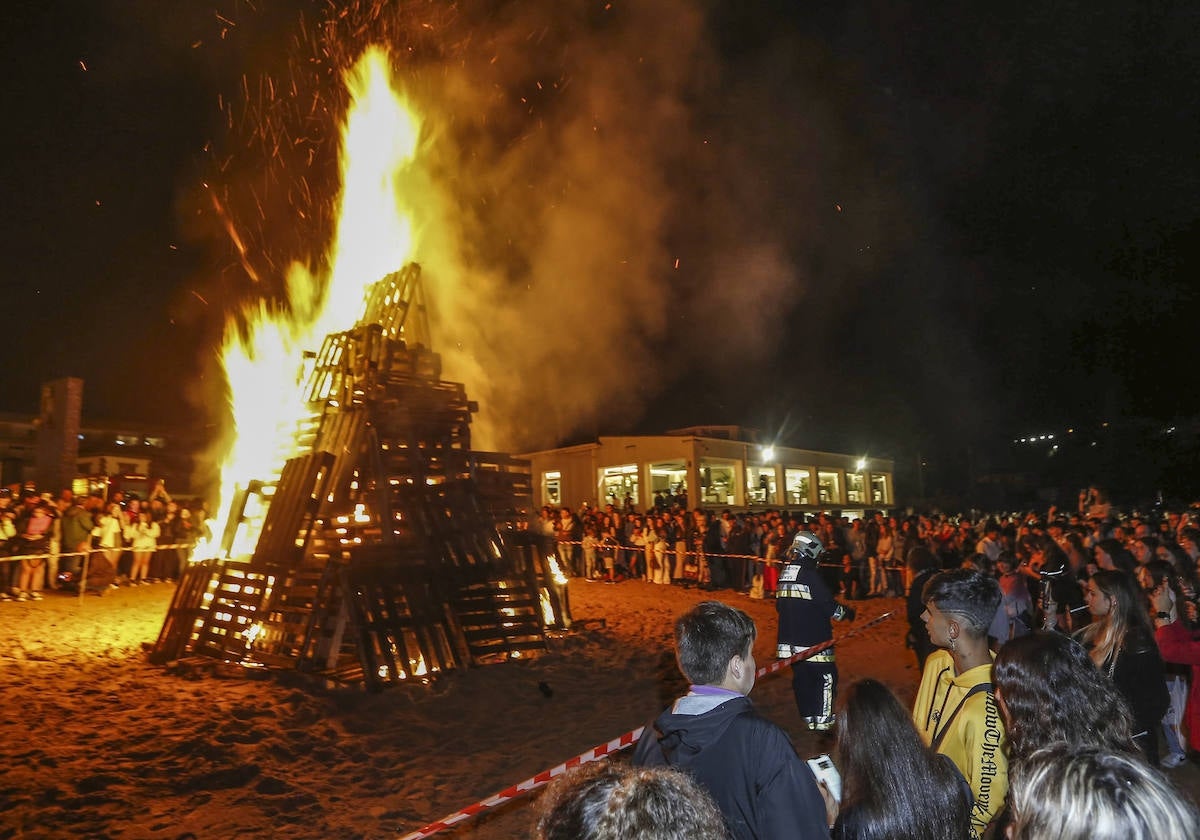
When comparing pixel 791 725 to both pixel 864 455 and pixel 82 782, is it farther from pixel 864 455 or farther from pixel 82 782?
pixel 864 455

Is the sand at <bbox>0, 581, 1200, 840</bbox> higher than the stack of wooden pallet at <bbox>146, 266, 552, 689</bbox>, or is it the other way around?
the stack of wooden pallet at <bbox>146, 266, 552, 689</bbox>

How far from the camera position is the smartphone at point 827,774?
96.0 inches

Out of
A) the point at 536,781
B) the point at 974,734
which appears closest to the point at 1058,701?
the point at 974,734

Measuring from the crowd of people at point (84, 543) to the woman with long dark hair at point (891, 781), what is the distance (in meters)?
14.7

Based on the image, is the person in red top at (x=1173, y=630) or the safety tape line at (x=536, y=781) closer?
the safety tape line at (x=536, y=781)

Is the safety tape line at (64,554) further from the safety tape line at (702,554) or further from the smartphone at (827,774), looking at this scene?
the smartphone at (827,774)

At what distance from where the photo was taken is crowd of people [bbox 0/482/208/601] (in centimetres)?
1371

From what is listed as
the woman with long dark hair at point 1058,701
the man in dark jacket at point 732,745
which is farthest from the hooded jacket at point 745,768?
the woman with long dark hair at point 1058,701

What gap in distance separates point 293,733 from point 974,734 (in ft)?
20.3

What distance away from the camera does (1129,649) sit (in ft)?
12.8

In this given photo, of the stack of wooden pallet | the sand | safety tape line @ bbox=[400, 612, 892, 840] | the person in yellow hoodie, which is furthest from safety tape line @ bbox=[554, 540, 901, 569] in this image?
the person in yellow hoodie

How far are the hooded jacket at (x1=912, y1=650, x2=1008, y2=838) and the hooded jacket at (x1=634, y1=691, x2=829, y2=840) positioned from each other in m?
0.89

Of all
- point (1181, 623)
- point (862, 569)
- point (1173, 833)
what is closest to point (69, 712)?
point (1173, 833)

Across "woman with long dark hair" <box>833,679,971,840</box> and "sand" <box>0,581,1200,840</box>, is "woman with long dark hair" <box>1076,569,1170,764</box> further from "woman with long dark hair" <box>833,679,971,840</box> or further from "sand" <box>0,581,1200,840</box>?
"sand" <box>0,581,1200,840</box>
